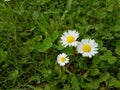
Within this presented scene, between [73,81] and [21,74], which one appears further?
[21,74]

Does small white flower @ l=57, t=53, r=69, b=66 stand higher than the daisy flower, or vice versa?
the daisy flower

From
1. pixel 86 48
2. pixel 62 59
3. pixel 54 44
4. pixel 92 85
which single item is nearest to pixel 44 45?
pixel 54 44

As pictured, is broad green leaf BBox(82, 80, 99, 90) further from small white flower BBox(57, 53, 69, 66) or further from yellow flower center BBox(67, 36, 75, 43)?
yellow flower center BBox(67, 36, 75, 43)

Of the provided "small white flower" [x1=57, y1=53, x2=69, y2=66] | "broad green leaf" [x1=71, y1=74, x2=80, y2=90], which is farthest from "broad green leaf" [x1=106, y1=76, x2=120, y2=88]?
"small white flower" [x1=57, y1=53, x2=69, y2=66]

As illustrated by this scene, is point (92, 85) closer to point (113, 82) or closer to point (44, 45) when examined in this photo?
point (113, 82)

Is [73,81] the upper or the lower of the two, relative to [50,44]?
lower

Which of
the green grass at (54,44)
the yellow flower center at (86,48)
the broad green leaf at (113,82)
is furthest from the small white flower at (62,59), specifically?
the broad green leaf at (113,82)

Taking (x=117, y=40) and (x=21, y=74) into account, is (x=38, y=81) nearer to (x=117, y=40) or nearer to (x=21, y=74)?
(x=21, y=74)

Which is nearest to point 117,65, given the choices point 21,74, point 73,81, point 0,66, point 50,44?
point 73,81
